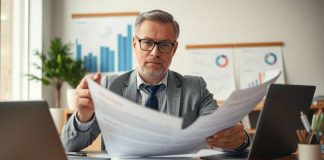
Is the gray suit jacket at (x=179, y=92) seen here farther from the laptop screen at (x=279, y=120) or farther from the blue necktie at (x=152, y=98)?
the laptop screen at (x=279, y=120)

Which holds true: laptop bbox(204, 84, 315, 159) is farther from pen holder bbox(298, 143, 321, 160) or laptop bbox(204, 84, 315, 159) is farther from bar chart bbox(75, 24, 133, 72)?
bar chart bbox(75, 24, 133, 72)

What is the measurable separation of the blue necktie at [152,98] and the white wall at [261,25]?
1752 mm

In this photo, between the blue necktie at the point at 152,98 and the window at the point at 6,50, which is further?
the window at the point at 6,50

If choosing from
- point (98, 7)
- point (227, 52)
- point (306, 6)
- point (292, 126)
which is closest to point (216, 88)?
point (227, 52)

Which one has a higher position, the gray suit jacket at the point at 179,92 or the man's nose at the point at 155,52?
the man's nose at the point at 155,52

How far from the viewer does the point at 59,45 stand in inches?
112

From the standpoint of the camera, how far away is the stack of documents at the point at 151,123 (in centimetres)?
61

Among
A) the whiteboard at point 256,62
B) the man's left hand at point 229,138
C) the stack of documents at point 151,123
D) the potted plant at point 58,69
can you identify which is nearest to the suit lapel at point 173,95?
the man's left hand at point 229,138

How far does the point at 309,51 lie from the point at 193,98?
6.96 ft

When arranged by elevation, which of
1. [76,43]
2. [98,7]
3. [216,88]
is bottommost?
[216,88]

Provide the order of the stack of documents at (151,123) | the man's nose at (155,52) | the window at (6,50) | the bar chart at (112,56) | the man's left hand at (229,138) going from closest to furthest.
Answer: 1. the stack of documents at (151,123)
2. the man's left hand at (229,138)
3. the man's nose at (155,52)
4. the window at (6,50)
5. the bar chart at (112,56)

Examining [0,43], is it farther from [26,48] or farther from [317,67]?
[317,67]

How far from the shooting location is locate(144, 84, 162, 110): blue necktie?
126 centimetres

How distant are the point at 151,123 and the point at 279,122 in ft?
1.42
